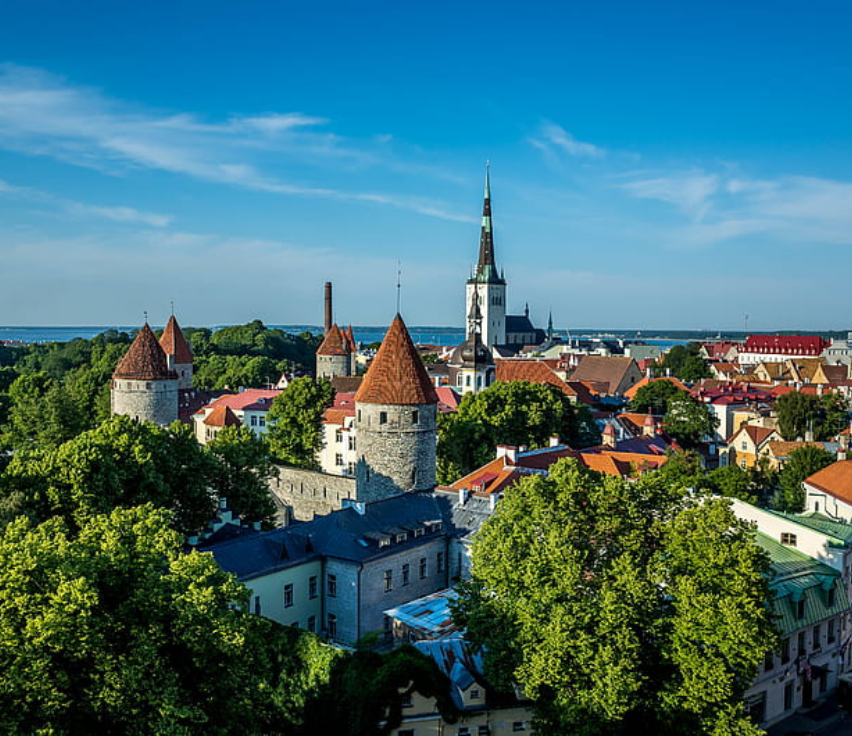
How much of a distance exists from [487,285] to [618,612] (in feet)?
370

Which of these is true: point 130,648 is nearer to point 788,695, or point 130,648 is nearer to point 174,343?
point 788,695

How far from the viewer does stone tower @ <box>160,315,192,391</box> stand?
68375 millimetres

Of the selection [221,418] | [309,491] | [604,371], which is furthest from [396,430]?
[604,371]

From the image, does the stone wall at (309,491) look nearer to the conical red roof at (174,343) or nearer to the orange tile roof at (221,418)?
the orange tile roof at (221,418)

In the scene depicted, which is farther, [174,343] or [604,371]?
[604,371]

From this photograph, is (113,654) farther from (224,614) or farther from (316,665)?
(316,665)

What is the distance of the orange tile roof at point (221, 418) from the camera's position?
5941 centimetres

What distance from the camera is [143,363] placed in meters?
49.8

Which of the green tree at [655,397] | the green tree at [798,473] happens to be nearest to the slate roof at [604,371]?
→ the green tree at [655,397]

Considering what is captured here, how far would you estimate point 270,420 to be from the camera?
52.3 meters

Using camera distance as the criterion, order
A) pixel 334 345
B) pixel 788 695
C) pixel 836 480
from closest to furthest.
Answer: pixel 788 695 → pixel 836 480 → pixel 334 345

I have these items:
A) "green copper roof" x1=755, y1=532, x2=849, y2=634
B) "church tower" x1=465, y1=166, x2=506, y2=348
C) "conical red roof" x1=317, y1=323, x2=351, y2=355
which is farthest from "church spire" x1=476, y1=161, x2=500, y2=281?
"green copper roof" x1=755, y1=532, x2=849, y2=634

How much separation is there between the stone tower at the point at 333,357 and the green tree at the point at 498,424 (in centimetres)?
3130

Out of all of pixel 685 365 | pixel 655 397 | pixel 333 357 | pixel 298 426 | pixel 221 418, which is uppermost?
pixel 333 357
